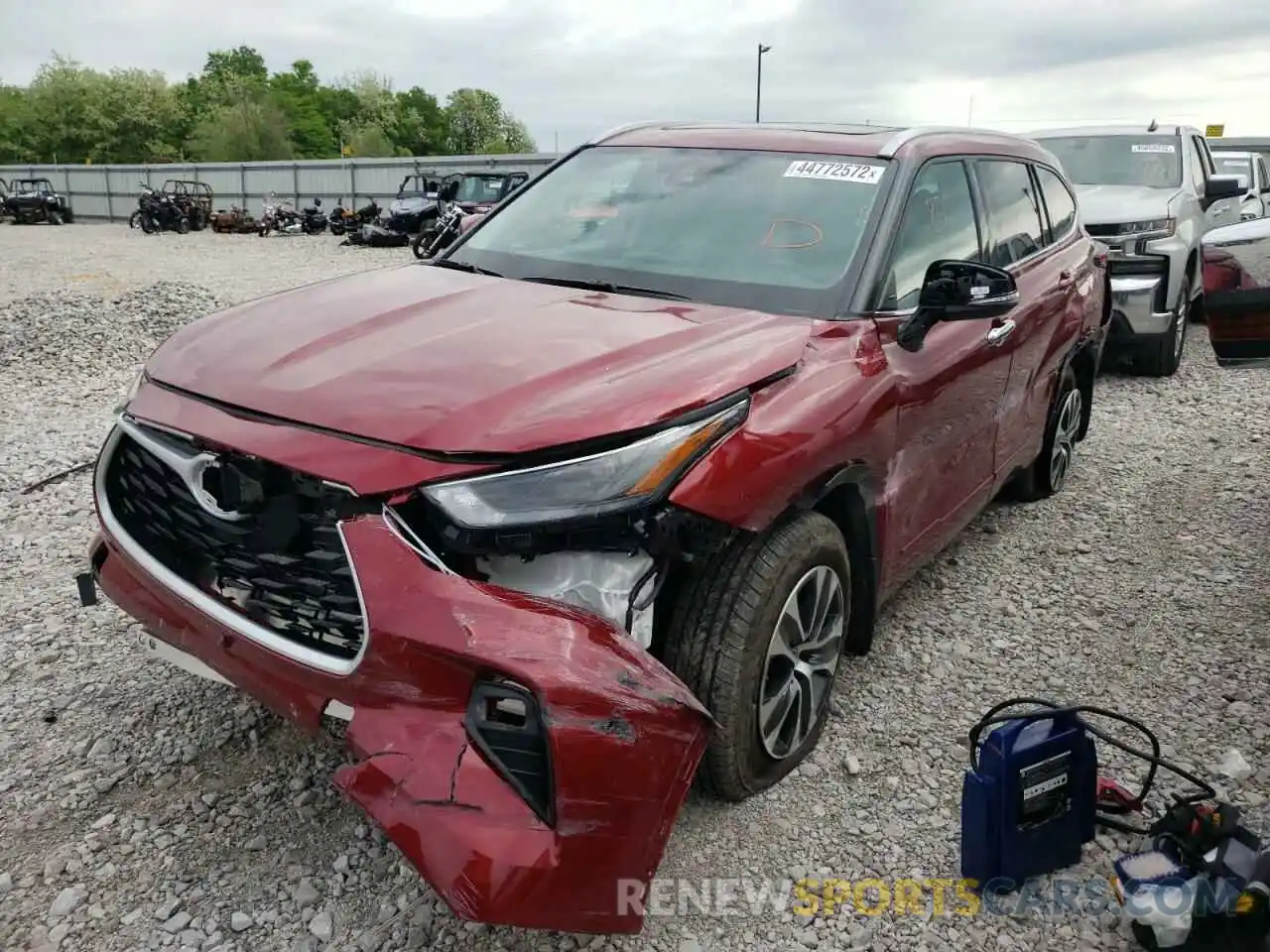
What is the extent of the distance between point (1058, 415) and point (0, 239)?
29992 mm

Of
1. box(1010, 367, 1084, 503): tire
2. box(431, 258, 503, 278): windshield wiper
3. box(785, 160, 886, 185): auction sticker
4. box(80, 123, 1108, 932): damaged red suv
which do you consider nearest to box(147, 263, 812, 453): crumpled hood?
box(80, 123, 1108, 932): damaged red suv

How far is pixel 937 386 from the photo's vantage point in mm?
3312

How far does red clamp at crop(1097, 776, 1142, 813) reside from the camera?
2.79 metres

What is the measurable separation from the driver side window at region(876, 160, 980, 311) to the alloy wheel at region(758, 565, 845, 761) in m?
0.91

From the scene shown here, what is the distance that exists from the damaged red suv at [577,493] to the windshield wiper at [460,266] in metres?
0.04

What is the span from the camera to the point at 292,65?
102000 mm

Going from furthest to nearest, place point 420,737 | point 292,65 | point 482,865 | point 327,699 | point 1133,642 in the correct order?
point 292,65 < point 1133,642 < point 327,699 < point 420,737 < point 482,865

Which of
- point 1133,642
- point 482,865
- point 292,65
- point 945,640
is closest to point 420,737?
point 482,865

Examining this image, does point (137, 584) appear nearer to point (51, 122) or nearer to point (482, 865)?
point (482, 865)

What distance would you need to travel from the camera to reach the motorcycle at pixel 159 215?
100ft

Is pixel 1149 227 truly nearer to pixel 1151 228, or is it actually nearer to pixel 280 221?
pixel 1151 228

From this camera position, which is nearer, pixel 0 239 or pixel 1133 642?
pixel 1133 642

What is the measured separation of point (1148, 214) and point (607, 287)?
633 cm
